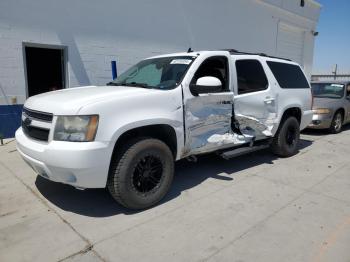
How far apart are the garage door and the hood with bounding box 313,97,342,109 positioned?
760 cm

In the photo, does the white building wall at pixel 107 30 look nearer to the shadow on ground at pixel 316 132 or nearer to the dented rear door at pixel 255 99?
the dented rear door at pixel 255 99

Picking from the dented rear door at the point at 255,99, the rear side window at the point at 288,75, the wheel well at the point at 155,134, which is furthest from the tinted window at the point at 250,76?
the wheel well at the point at 155,134

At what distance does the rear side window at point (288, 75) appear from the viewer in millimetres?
5621

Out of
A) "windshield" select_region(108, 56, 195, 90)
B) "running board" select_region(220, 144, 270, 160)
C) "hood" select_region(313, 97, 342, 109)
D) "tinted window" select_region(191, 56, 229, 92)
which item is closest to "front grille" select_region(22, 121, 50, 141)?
"windshield" select_region(108, 56, 195, 90)

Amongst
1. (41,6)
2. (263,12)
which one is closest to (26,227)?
(41,6)

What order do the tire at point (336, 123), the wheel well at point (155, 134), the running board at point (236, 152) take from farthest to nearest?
the tire at point (336, 123), the running board at point (236, 152), the wheel well at point (155, 134)

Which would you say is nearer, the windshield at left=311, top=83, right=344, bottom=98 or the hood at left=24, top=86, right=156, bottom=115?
the hood at left=24, top=86, right=156, bottom=115

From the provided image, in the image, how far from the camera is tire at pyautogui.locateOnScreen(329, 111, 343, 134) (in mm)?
8508

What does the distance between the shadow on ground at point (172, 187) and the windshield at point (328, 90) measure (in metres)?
4.27

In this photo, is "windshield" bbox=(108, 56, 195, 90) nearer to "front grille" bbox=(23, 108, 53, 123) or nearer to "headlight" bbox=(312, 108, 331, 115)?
"front grille" bbox=(23, 108, 53, 123)

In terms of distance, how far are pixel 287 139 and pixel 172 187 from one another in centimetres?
281

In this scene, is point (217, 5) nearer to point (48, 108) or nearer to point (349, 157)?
point (349, 157)

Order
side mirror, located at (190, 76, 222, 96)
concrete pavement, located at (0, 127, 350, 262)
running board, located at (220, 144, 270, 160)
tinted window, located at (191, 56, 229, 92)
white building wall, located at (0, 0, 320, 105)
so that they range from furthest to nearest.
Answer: white building wall, located at (0, 0, 320, 105)
running board, located at (220, 144, 270, 160)
tinted window, located at (191, 56, 229, 92)
side mirror, located at (190, 76, 222, 96)
concrete pavement, located at (0, 127, 350, 262)

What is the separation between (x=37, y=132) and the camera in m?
3.40
